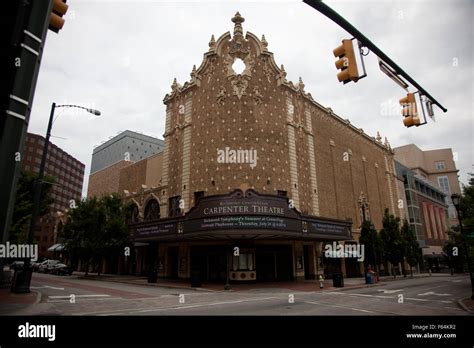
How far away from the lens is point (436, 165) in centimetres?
7756

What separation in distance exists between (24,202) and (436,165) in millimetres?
86975

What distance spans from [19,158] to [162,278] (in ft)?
84.7

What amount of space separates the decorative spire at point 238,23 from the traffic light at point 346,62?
24.9 m

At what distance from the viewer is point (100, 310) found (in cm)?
1152

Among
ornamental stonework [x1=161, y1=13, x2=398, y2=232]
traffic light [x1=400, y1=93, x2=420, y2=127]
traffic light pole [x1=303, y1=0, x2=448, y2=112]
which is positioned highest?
ornamental stonework [x1=161, y1=13, x2=398, y2=232]

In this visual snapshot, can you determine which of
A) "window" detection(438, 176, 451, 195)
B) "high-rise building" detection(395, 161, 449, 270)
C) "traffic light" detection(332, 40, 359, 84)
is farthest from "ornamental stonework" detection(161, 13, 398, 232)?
"window" detection(438, 176, 451, 195)

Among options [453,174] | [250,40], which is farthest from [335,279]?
[453,174]

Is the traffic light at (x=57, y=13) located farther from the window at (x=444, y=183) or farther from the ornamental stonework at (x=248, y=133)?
the window at (x=444, y=183)

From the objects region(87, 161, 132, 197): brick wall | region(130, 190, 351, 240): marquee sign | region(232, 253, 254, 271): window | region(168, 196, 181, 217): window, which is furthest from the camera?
region(87, 161, 132, 197): brick wall

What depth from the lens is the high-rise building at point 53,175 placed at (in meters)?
93.3

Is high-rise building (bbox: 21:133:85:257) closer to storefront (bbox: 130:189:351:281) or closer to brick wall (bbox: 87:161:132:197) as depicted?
brick wall (bbox: 87:161:132:197)

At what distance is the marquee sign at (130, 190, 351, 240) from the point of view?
2222 cm

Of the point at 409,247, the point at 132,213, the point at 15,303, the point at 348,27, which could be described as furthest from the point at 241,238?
the point at 409,247

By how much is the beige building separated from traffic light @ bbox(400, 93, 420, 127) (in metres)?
70.0
